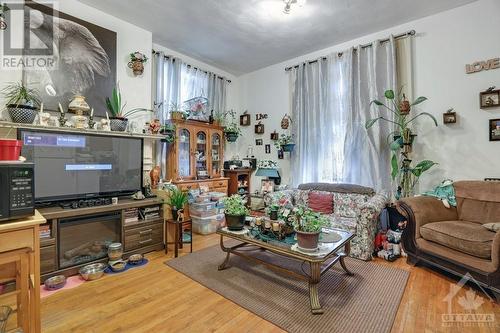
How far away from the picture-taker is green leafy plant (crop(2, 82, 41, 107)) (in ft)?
7.50

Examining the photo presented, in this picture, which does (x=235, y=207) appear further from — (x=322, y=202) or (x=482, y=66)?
(x=482, y=66)

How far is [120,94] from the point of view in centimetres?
319

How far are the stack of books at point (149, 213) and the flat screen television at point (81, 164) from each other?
0.29 m

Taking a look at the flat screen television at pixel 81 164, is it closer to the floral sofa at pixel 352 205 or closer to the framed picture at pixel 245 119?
the floral sofa at pixel 352 205

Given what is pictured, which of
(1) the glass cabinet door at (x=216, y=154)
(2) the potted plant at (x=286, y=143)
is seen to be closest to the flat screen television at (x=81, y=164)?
(1) the glass cabinet door at (x=216, y=154)

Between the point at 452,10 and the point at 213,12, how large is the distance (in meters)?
2.90

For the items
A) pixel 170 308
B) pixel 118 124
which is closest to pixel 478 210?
pixel 170 308

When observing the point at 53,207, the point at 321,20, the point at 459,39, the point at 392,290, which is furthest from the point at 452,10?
the point at 53,207

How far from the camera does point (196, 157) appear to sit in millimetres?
Answer: 4043

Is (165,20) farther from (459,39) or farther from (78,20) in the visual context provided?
(459,39)

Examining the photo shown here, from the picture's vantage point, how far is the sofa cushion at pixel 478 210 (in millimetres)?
2398

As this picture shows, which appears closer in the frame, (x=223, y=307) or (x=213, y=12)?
(x=223, y=307)

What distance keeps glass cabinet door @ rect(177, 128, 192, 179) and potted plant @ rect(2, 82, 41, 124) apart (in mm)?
1769

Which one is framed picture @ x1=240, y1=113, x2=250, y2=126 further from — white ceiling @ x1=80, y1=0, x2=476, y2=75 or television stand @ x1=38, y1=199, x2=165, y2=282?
television stand @ x1=38, y1=199, x2=165, y2=282
